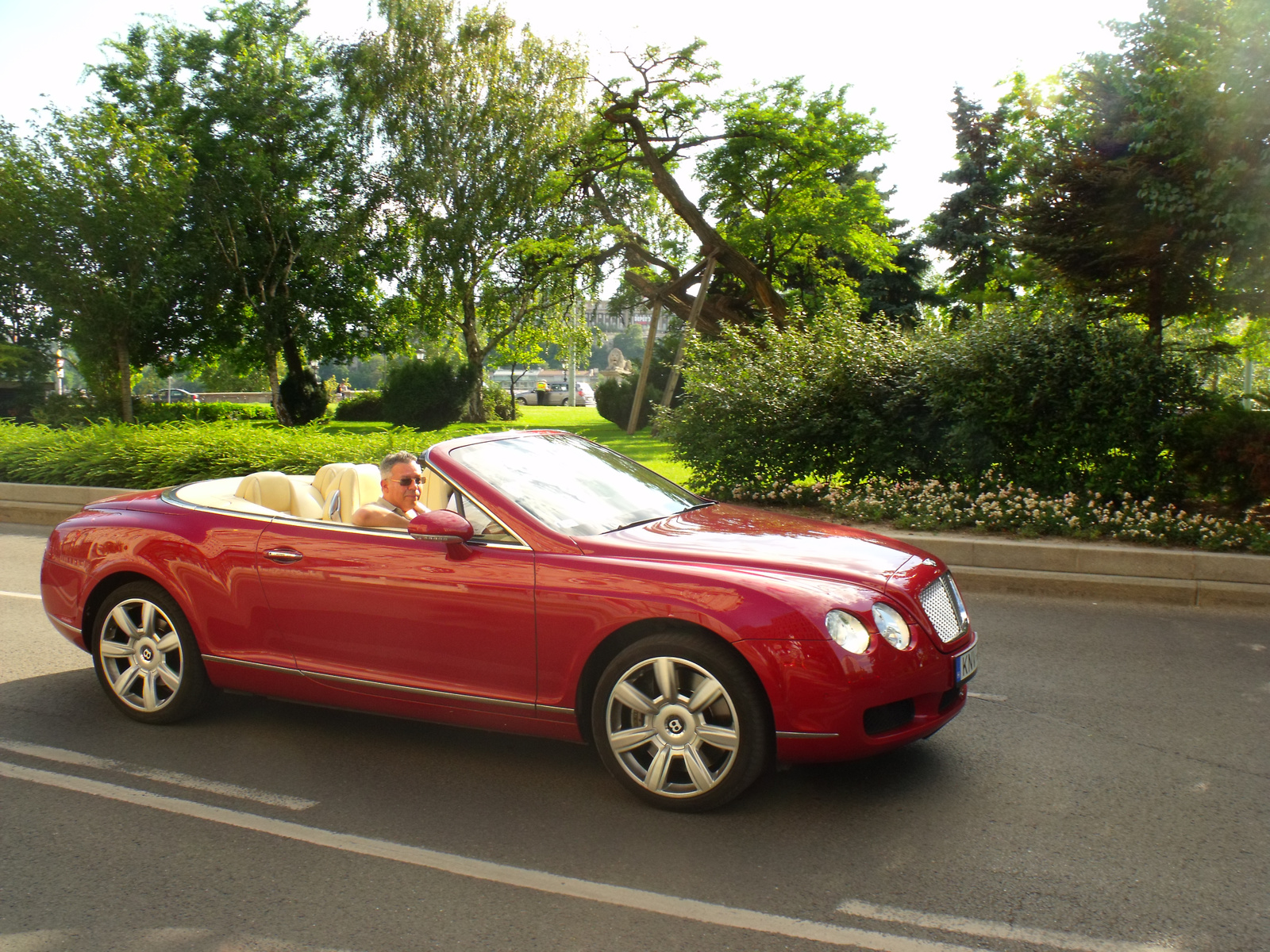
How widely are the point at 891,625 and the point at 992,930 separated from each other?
113 centimetres

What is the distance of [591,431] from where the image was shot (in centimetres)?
3306

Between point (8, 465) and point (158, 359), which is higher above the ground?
point (158, 359)

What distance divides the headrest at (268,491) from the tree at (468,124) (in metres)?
30.4

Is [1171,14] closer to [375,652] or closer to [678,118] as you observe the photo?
[375,652]

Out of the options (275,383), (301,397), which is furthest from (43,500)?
(301,397)

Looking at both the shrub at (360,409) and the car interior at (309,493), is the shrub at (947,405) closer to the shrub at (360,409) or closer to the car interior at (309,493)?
the car interior at (309,493)

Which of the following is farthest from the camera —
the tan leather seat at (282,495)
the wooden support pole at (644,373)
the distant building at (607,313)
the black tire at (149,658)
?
the distant building at (607,313)

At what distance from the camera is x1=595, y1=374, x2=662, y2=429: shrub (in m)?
34.2

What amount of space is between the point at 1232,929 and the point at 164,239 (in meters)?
27.8

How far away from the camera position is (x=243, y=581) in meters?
4.88

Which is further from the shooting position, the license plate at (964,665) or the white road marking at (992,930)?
the license plate at (964,665)

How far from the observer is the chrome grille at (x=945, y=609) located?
4.20 metres

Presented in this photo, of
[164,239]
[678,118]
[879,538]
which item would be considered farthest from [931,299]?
[879,538]

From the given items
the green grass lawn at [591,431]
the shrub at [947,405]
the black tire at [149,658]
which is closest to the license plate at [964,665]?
the black tire at [149,658]
